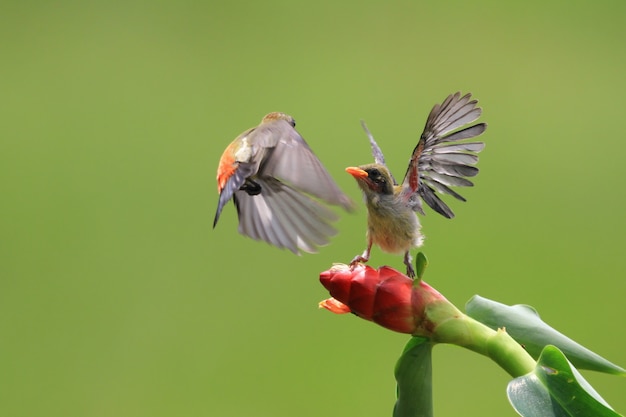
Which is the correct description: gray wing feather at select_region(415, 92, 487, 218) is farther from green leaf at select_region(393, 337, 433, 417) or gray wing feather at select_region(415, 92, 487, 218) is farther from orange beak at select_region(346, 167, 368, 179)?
green leaf at select_region(393, 337, 433, 417)

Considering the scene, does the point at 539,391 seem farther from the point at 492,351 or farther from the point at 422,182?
the point at 422,182

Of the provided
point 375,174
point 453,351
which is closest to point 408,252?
point 375,174

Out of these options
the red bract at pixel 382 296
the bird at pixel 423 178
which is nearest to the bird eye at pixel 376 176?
the bird at pixel 423 178

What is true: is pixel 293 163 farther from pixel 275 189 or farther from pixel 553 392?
pixel 553 392

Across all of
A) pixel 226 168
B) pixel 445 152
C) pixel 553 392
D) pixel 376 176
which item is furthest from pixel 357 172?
pixel 553 392

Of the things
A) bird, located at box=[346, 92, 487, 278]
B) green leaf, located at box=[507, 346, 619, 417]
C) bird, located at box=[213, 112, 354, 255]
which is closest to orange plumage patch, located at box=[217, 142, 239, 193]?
bird, located at box=[213, 112, 354, 255]

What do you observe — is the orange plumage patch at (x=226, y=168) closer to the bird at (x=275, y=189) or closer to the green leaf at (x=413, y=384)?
the bird at (x=275, y=189)
